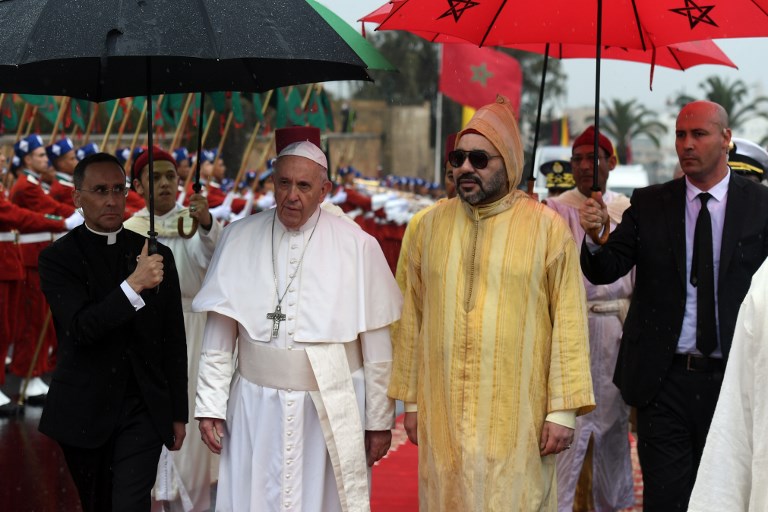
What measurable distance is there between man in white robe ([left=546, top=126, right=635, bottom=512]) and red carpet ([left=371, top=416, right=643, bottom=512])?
1.04 ft

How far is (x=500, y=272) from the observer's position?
4.62 metres

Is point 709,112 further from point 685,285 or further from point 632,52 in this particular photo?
point 632,52

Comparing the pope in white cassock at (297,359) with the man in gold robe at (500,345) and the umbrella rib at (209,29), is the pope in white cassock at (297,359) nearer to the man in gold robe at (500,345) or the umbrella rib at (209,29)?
the man in gold robe at (500,345)

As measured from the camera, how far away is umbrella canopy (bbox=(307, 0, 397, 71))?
511 cm

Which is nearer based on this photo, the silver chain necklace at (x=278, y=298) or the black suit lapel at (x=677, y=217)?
the silver chain necklace at (x=278, y=298)

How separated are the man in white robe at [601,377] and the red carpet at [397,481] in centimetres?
103

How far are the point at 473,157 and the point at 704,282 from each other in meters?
1.28

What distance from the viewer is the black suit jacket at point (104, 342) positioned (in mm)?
4734

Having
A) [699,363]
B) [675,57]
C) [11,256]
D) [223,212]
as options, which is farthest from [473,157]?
[223,212]

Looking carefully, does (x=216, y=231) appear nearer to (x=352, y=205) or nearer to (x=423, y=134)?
(x=352, y=205)

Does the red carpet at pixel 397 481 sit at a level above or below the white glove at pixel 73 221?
below

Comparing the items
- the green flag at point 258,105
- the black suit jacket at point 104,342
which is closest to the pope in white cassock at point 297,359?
the black suit jacket at point 104,342

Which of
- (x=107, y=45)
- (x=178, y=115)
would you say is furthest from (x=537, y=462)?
(x=178, y=115)

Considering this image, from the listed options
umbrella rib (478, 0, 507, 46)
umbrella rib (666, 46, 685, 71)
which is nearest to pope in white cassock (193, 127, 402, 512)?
umbrella rib (478, 0, 507, 46)
